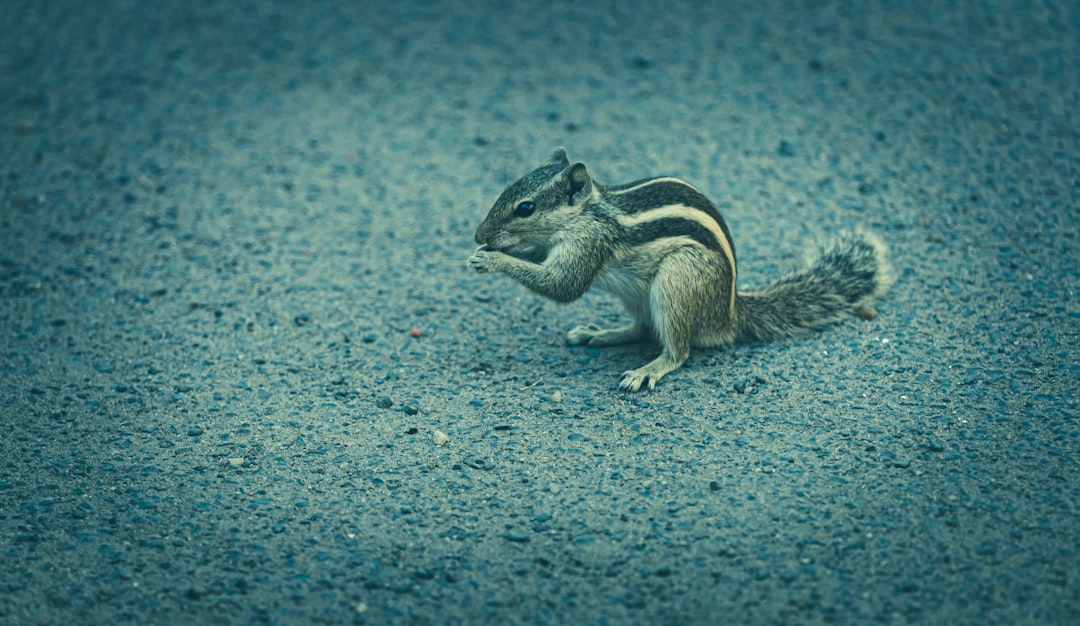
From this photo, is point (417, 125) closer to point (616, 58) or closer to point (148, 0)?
point (616, 58)

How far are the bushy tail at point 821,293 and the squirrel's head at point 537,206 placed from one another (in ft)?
2.88

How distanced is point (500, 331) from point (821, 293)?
4.77 ft

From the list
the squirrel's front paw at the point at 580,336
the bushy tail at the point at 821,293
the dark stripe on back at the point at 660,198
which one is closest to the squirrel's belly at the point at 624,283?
the dark stripe on back at the point at 660,198

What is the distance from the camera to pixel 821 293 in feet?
14.8

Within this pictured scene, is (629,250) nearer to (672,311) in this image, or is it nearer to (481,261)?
(672,311)

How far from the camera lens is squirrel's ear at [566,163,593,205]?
408 centimetres

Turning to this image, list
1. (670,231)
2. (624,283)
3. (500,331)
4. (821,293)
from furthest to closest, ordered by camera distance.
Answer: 1. (500,331)
2. (821,293)
3. (624,283)
4. (670,231)

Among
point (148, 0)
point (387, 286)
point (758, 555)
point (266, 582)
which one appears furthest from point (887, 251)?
point (148, 0)

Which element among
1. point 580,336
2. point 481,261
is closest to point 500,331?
point 580,336

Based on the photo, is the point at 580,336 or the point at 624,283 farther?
the point at 580,336

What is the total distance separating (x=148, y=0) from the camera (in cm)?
773

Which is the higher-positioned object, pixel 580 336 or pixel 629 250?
pixel 629 250

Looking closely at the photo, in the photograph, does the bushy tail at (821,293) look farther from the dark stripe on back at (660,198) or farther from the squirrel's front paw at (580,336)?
the squirrel's front paw at (580,336)

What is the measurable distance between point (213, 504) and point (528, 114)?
3556mm
